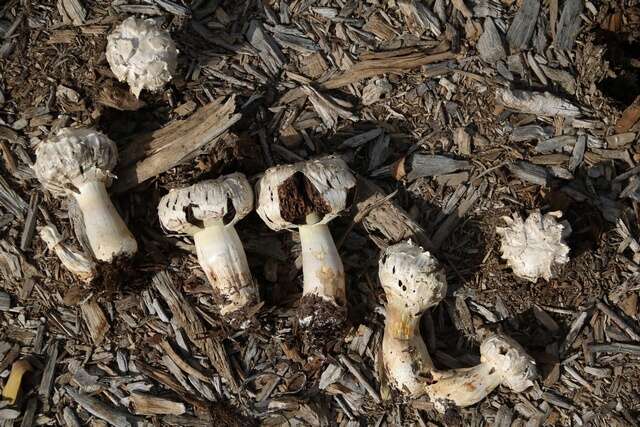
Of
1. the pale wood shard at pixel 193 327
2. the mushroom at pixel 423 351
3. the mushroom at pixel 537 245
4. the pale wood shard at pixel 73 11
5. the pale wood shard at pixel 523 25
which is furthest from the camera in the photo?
the pale wood shard at pixel 523 25

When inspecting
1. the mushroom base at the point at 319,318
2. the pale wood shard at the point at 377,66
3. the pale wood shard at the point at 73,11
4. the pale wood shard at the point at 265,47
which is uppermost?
the pale wood shard at the point at 73,11

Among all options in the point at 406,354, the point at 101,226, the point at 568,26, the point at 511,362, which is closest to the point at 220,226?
the point at 101,226

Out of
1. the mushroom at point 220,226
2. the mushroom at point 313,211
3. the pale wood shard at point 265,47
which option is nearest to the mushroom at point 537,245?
the mushroom at point 313,211

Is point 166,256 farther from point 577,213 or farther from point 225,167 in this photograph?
point 577,213

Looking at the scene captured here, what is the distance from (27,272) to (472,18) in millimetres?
3325

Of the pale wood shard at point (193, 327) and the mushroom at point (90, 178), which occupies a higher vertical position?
the mushroom at point (90, 178)

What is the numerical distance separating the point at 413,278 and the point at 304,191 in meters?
0.82

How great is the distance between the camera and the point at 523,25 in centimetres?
411

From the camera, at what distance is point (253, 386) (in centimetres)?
394

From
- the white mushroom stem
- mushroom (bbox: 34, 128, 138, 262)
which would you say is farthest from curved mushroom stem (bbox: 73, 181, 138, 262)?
the white mushroom stem

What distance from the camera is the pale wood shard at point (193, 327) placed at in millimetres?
3889

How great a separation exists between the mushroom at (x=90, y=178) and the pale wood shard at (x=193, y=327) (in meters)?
0.34

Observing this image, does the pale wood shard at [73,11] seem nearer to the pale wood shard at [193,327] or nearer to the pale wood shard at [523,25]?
the pale wood shard at [193,327]

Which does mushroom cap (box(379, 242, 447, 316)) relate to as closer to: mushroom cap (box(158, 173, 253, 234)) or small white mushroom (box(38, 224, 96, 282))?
mushroom cap (box(158, 173, 253, 234))
